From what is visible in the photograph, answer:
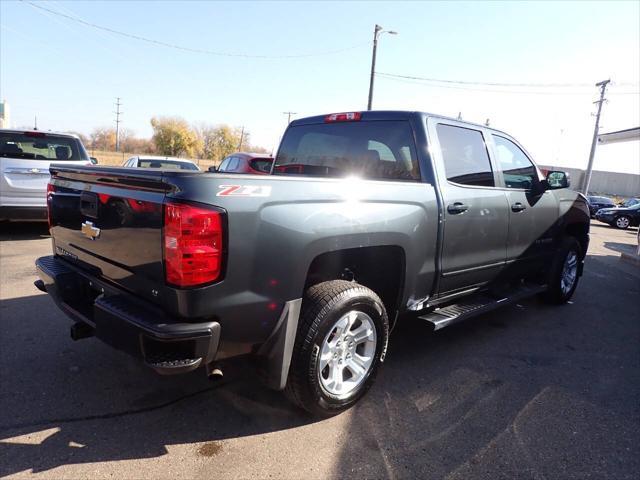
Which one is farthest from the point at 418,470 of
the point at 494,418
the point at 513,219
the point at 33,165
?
the point at 33,165

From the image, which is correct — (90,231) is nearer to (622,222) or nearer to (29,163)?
(29,163)

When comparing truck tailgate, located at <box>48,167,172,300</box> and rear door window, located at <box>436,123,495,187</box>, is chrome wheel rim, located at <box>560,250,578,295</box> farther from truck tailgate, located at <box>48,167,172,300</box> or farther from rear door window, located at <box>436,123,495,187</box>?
truck tailgate, located at <box>48,167,172,300</box>

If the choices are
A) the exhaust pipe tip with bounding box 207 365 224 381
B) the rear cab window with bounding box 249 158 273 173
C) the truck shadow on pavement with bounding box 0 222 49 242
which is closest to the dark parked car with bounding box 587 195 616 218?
the rear cab window with bounding box 249 158 273 173

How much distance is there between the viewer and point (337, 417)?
9.18 ft

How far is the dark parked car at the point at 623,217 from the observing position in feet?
68.5

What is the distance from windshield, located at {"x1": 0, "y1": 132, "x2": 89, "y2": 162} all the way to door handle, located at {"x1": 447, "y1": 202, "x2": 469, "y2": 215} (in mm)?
6930

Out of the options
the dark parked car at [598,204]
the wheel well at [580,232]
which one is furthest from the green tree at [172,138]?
the wheel well at [580,232]

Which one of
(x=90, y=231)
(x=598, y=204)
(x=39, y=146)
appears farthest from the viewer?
(x=598, y=204)

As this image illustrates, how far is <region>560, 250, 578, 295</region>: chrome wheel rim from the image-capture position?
5.36 meters

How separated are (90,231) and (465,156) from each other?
9.62 ft

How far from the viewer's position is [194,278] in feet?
6.67

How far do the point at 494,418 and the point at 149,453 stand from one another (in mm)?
2134

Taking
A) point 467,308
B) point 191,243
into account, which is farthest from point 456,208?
point 191,243

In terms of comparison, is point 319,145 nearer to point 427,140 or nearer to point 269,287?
point 427,140
